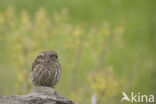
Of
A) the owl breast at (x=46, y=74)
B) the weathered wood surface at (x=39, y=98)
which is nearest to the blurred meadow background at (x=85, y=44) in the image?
the owl breast at (x=46, y=74)

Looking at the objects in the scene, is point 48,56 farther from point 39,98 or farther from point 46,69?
point 39,98

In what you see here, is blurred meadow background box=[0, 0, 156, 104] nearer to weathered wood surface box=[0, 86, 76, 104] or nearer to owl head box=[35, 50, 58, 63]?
owl head box=[35, 50, 58, 63]

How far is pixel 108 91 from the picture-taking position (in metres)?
13.0

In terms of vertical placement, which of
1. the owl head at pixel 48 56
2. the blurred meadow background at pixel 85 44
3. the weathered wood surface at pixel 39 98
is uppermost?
the blurred meadow background at pixel 85 44

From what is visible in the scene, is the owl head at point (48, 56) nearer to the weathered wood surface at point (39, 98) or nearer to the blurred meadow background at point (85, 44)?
the weathered wood surface at point (39, 98)

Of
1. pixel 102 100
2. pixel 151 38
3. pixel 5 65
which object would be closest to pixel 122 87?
pixel 102 100

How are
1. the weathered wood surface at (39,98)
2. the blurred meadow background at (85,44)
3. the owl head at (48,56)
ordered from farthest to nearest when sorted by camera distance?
the blurred meadow background at (85,44) < the owl head at (48,56) < the weathered wood surface at (39,98)

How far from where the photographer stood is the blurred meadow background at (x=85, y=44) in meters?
13.7

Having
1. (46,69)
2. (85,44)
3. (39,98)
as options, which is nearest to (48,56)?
(46,69)

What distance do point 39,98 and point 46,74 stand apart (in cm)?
82

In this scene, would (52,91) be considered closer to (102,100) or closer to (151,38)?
(102,100)

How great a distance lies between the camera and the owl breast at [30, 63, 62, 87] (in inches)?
302

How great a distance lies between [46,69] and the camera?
25.2ft

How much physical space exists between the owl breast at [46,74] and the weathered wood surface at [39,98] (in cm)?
29
